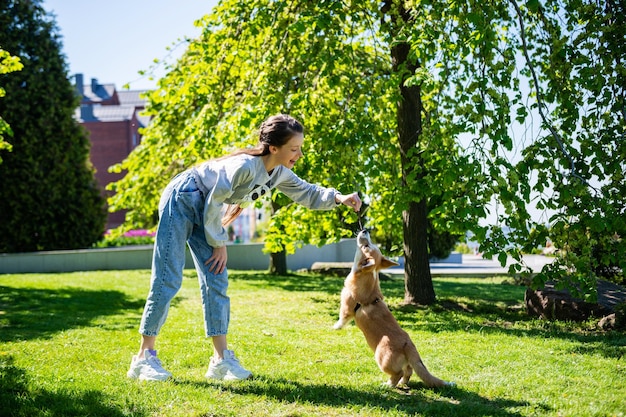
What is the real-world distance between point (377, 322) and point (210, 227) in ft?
4.57

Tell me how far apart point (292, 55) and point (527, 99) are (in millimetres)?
4002

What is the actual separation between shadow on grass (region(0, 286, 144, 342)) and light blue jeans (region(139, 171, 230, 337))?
9.78ft

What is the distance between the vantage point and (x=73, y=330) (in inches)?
288

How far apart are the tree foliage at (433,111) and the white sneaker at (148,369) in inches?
124

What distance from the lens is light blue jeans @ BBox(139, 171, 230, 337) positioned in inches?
179

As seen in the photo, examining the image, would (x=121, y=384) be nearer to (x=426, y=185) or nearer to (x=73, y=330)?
(x=73, y=330)

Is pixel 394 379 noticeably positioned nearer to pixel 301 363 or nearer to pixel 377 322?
pixel 377 322

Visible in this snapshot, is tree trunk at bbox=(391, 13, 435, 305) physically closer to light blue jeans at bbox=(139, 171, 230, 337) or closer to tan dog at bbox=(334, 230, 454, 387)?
tan dog at bbox=(334, 230, 454, 387)

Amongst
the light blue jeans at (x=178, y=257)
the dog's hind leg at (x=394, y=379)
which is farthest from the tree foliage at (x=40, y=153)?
the dog's hind leg at (x=394, y=379)

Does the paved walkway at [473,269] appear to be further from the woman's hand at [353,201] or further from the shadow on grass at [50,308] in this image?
the woman's hand at [353,201]

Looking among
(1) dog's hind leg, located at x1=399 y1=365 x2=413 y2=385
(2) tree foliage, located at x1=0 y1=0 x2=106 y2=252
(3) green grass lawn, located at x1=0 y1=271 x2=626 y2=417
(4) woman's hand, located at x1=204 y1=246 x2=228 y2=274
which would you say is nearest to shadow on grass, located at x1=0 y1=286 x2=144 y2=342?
(3) green grass lawn, located at x1=0 y1=271 x2=626 y2=417

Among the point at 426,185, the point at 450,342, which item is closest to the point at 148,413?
the point at 450,342

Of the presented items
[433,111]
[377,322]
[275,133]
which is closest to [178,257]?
[275,133]

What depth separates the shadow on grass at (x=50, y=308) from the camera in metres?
7.38
